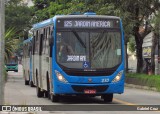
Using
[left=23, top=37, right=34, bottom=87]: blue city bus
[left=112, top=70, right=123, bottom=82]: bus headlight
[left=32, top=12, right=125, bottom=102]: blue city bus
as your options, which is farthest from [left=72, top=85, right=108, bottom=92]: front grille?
[left=23, top=37, right=34, bottom=87]: blue city bus

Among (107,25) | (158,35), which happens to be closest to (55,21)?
(107,25)

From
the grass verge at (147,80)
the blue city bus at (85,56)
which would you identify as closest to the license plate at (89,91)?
the blue city bus at (85,56)

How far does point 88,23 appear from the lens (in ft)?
57.4

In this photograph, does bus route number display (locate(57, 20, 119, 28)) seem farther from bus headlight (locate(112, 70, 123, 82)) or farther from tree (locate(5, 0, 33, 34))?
tree (locate(5, 0, 33, 34))

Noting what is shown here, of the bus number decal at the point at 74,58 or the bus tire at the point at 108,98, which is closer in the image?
the bus number decal at the point at 74,58

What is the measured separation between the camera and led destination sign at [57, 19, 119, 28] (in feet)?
57.0

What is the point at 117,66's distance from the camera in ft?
56.4

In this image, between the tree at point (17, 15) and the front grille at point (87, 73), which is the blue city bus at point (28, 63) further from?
the tree at point (17, 15)

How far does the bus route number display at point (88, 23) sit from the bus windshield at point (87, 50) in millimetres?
207

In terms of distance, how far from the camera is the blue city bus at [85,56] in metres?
16.9

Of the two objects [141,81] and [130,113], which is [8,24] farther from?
[130,113]

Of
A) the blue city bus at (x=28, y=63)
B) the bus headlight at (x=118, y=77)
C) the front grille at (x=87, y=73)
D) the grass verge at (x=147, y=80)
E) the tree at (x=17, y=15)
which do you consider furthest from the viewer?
the tree at (x=17, y=15)

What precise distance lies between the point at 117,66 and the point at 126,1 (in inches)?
585

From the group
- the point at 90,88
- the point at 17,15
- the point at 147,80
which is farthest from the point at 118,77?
the point at 17,15
